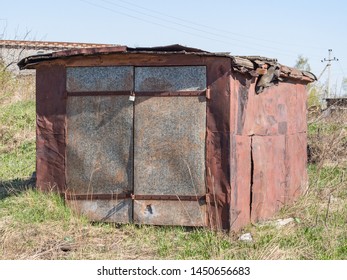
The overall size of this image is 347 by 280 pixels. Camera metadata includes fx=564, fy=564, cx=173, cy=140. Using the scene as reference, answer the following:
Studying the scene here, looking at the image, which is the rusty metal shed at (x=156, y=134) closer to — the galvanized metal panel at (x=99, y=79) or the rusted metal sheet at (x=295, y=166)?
the galvanized metal panel at (x=99, y=79)

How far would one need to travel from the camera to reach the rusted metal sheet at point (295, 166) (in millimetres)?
9570

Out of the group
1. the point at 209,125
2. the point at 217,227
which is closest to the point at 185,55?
the point at 209,125

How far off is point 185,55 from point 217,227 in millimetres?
2323

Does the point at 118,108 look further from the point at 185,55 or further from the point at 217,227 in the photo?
the point at 217,227

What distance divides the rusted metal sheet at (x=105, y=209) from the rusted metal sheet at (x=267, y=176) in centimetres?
183

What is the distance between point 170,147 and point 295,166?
10.7 ft

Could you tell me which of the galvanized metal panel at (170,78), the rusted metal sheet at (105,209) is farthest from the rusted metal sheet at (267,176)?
the rusted metal sheet at (105,209)

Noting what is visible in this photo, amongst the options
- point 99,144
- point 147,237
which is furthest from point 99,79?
point 147,237

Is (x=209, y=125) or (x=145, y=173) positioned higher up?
(x=209, y=125)

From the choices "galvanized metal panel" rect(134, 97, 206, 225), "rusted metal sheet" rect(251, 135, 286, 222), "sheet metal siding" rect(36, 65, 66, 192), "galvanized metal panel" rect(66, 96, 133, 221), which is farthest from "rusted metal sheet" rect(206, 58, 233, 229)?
"sheet metal siding" rect(36, 65, 66, 192)

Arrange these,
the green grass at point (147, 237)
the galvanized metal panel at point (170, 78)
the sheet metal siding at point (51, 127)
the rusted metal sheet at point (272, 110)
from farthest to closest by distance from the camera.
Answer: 1. the sheet metal siding at point (51, 127)
2. the rusted metal sheet at point (272, 110)
3. the galvanized metal panel at point (170, 78)
4. the green grass at point (147, 237)
